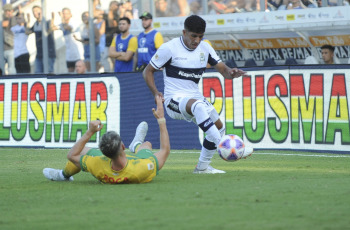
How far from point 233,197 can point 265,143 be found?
711cm

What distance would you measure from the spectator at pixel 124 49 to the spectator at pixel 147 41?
1.28 ft

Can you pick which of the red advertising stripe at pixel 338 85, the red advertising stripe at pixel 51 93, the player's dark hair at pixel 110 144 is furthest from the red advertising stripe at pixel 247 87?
the player's dark hair at pixel 110 144

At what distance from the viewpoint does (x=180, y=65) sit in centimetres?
1184

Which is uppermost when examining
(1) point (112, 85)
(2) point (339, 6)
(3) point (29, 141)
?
(2) point (339, 6)

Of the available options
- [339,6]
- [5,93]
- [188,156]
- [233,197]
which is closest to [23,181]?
[233,197]

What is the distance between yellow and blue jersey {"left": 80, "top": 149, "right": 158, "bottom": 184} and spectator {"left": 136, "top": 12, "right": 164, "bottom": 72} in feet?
25.2

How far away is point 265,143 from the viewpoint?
1606 centimetres

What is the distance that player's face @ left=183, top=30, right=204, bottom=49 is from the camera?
11.5 meters

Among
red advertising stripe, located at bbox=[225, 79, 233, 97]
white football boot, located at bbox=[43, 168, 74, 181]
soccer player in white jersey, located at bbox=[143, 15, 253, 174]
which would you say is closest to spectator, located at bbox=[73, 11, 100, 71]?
red advertising stripe, located at bbox=[225, 79, 233, 97]

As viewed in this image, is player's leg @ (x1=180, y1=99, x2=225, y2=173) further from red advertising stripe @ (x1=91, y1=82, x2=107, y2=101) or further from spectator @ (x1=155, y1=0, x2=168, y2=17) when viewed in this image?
spectator @ (x1=155, y1=0, x2=168, y2=17)

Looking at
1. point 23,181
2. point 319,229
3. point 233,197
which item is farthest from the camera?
point 23,181

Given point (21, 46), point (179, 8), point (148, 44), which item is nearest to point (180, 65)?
point (148, 44)

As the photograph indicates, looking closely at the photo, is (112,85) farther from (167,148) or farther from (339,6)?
(167,148)

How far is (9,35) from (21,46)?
2.02 ft
